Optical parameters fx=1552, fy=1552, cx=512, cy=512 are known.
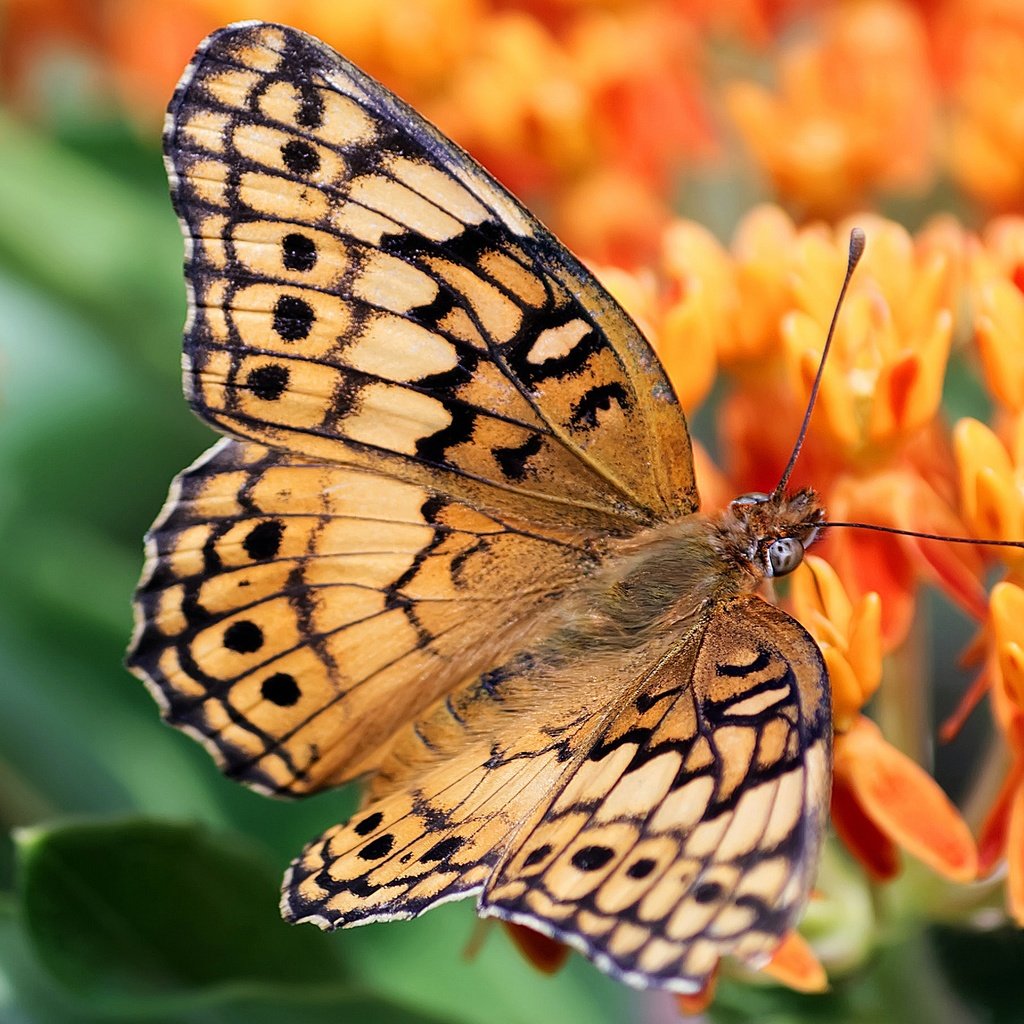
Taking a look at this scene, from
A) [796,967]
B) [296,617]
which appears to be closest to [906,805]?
[796,967]

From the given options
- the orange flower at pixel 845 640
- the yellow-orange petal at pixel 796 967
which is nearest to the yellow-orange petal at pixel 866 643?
the orange flower at pixel 845 640

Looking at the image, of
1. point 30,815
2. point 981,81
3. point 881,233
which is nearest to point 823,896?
point 881,233

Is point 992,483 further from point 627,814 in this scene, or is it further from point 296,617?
point 296,617

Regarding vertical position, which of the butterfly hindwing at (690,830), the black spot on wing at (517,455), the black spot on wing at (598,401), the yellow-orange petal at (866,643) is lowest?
the butterfly hindwing at (690,830)

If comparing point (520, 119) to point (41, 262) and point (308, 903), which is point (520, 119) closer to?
point (41, 262)

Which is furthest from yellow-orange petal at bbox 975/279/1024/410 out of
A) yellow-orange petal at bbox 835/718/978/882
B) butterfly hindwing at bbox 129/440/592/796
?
butterfly hindwing at bbox 129/440/592/796

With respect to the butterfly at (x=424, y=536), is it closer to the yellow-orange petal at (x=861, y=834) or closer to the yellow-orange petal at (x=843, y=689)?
the yellow-orange petal at (x=843, y=689)

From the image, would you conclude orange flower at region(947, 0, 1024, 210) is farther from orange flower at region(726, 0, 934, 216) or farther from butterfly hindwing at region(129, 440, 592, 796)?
butterfly hindwing at region(129, 440, 592, 796)
